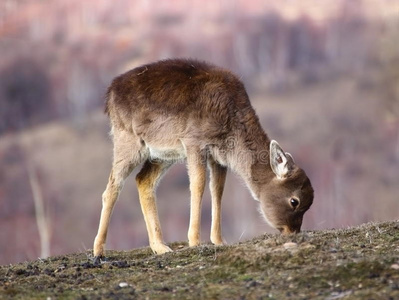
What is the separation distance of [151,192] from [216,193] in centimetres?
100

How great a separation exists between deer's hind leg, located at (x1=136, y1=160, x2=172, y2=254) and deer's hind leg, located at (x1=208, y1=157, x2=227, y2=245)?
75cm

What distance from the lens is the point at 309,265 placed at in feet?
32.3

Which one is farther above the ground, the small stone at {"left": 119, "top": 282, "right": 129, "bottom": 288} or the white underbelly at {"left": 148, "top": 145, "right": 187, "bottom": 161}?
the white underbelly at {"left": 148, "top": 145, "right": 187, "bottom": 161}

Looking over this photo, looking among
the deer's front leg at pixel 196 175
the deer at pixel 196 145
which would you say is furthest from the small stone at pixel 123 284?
the deer's front leg at pixel 196 175

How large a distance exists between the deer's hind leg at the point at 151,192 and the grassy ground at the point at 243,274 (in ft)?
6.87

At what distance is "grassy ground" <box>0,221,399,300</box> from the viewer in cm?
918

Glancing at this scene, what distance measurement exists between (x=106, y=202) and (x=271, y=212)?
2362 mm

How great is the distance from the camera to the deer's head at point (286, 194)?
43.9 feet

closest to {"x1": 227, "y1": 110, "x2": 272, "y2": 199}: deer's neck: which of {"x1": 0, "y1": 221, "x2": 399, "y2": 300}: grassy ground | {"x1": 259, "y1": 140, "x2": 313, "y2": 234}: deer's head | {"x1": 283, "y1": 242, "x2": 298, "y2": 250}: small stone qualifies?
{"x1": 259, "y1": 140, "x2": 313, "y2": 234}: deer's head

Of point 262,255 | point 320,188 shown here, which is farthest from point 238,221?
point 262,255

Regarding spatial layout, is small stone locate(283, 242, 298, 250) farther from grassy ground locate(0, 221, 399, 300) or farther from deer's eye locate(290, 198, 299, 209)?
deer's eye locate(290, 198, 299, 209)

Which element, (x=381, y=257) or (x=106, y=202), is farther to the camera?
(x=106, y=202)

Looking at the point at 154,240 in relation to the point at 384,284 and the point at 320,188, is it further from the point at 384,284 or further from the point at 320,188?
the point at 320,188

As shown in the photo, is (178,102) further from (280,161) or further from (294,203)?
(294,203)
